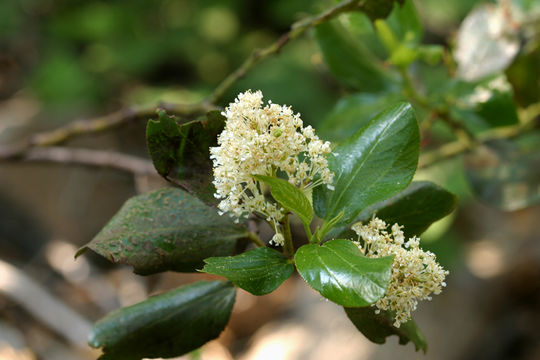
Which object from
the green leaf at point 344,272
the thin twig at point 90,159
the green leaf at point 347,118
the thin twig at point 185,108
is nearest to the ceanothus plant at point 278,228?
the green leaf at point 344,272

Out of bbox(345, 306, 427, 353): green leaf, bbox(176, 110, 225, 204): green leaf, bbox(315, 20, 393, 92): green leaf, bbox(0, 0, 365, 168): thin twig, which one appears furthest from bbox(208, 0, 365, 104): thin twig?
bbox(345, 306, 427, 353): green leaf

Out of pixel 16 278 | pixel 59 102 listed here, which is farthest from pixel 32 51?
pixel 16 278

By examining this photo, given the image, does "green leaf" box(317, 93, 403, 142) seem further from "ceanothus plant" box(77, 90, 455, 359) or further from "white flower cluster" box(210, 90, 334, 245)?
"white flower cluster" box(210, 90, 334, 245)

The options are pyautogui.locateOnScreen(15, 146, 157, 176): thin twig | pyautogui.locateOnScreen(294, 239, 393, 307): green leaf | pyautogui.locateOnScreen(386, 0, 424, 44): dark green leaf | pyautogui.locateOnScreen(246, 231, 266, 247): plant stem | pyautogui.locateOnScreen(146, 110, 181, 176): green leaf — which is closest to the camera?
pyautogui.locateOnScreen(294, 239, 393, 307): green leaf

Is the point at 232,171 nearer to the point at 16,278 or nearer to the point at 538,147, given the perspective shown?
the point at 538,147

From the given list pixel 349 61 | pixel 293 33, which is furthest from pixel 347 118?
pixel 293 33
